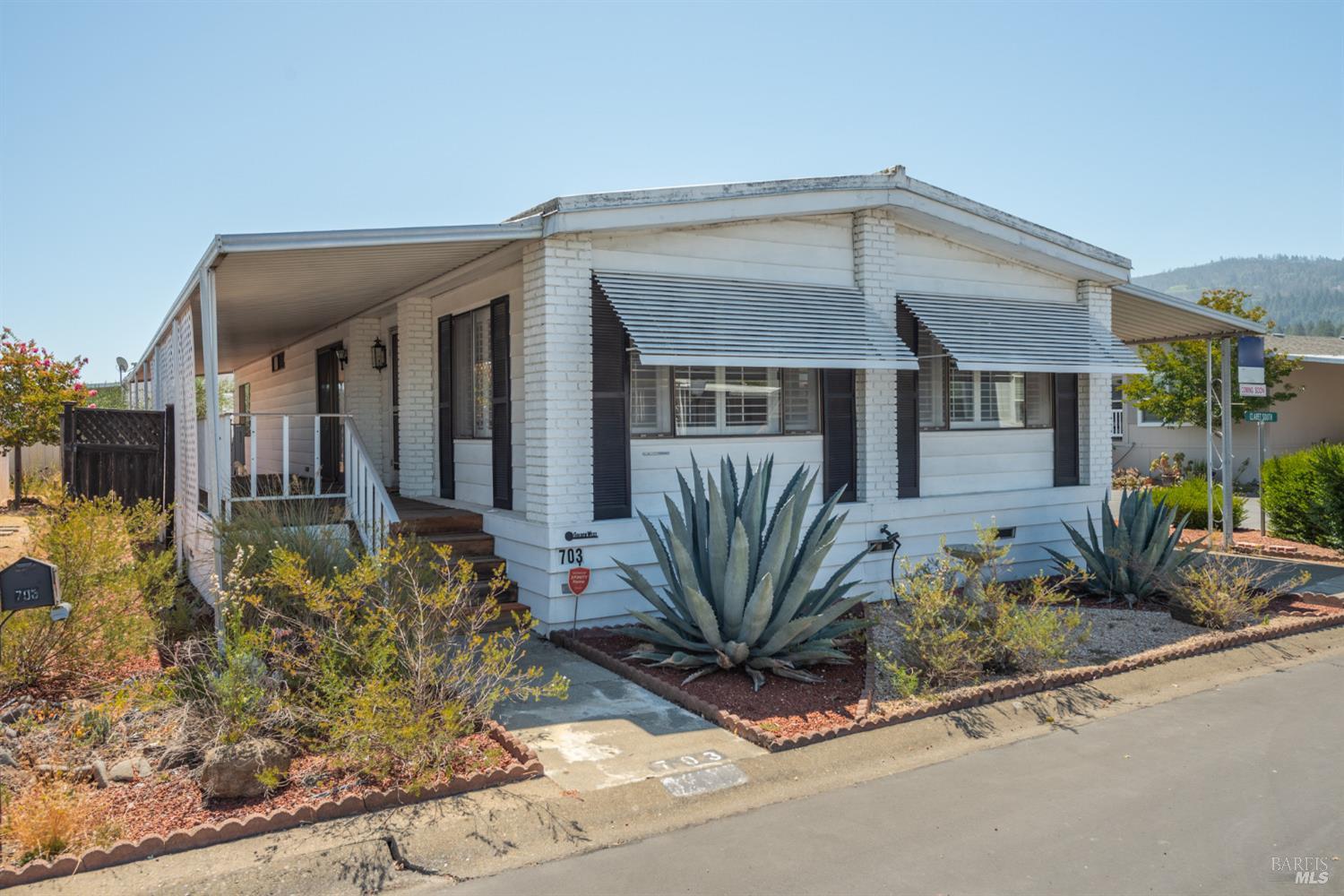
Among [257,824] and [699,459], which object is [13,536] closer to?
[699,459]

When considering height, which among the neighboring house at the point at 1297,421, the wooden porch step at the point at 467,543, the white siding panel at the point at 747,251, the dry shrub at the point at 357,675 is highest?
the white siding panel at the point at 747,251

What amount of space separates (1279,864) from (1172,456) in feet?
71.2

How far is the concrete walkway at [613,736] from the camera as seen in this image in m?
4.85

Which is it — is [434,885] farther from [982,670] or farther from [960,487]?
[960,487]

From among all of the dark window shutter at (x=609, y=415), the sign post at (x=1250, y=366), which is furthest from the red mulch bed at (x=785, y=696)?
the sign post at (x=1250, y=366)

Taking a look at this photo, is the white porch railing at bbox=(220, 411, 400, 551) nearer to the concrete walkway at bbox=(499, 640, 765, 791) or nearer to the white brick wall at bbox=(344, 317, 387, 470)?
the concrete walkway at bbox=(499, 640, 765, 791)

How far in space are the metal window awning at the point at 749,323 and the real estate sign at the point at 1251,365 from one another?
5988mm

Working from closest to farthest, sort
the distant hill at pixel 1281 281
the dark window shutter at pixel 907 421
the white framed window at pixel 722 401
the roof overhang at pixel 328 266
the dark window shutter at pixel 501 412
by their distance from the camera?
the roof overhang at pixel 328 266
the white framed window at pixel 722 401
the dark window shutter at pixel 501 412
the dark window shutter at pixel 907 421
the distant hill at pixel 1281 281

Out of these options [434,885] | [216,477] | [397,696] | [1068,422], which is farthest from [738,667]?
[1068,422]

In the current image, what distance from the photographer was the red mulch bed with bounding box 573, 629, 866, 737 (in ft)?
18.2

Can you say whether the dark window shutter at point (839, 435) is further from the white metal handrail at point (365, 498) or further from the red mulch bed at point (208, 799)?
the red mulch bed at point (208, 799)

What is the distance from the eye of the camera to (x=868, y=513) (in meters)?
9.07

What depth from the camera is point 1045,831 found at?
427cm

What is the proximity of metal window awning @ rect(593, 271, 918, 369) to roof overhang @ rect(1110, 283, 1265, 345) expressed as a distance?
3915 millimetres
